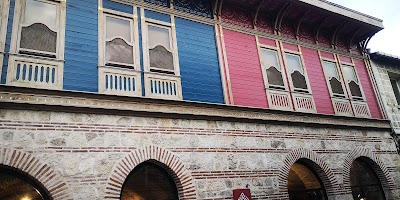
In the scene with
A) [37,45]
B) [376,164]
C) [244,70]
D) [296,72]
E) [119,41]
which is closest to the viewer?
[37,45]

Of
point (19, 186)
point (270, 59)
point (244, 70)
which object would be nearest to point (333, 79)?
point (270, 59)

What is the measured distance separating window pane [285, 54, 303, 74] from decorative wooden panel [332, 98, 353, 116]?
1.62 metres

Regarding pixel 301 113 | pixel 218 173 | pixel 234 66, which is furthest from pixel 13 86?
pixel 301 113

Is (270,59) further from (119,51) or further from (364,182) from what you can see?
(364,182)

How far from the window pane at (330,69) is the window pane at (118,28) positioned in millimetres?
7107

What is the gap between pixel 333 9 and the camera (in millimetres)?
11555

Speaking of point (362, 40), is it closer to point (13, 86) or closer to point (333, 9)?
point (333, 9)

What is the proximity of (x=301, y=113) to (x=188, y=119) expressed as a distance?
390cm

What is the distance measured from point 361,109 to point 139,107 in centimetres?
841

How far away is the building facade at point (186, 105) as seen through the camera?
639cm

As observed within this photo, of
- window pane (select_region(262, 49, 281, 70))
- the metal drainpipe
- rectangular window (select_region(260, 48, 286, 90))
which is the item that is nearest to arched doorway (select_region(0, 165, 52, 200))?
rectangular window (select_region(260, 48, 286, 90))

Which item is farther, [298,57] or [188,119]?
[298,57]

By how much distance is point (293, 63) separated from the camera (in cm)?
1102

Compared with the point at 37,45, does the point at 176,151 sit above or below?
below
